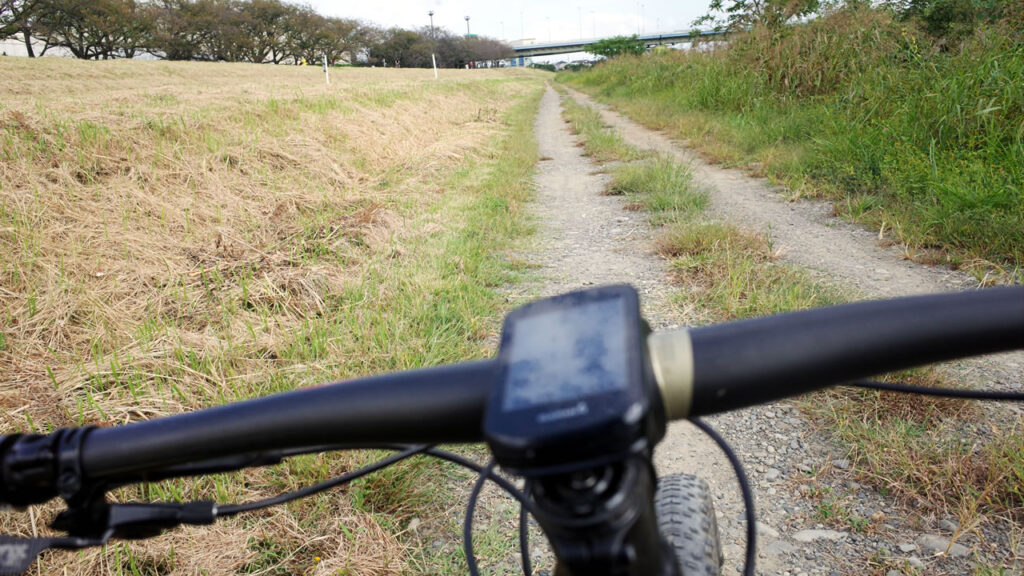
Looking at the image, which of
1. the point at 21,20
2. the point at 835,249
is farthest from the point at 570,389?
the point at 21,20

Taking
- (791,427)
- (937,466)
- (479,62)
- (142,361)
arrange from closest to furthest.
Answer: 1. (937,466)
2. (791,427)
3. (142,361)
4. (479,62)

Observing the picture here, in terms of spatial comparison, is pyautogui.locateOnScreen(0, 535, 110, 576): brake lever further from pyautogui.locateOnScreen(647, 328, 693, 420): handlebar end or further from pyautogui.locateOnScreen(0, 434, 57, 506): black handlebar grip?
pyautogui.locateOnScreen(647, 328, 693, 420): handlebar end

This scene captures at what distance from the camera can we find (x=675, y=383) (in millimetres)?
487

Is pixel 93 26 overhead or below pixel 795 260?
overhead

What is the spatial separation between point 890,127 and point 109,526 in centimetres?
695

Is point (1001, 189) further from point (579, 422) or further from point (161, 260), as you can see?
point (161, 260)

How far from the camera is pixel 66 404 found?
7.75ft

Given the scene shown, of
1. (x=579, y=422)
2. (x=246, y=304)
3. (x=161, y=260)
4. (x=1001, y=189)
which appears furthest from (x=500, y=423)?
(x=1001, y=189)

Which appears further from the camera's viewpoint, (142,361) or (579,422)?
(142,361)

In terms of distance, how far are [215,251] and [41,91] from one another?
12.7 meters

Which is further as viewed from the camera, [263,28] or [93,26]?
[263,28]

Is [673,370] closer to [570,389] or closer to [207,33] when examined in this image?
[570,389]

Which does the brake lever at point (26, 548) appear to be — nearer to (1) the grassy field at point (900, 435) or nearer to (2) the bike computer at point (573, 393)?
(2) the bike computer at point (573, 393)

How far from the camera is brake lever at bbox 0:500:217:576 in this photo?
61 cm
